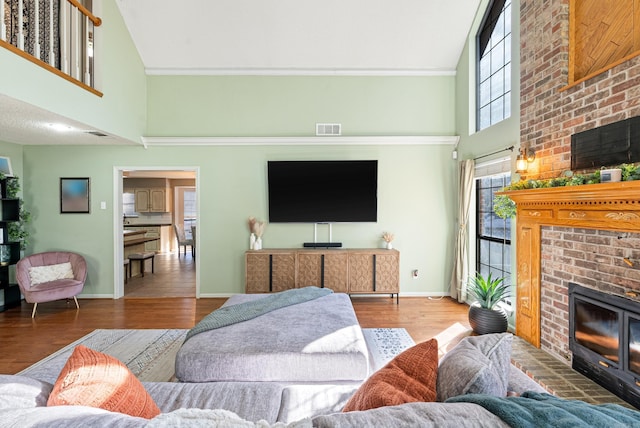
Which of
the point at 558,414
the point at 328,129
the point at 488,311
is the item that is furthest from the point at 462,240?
the point at 558,414

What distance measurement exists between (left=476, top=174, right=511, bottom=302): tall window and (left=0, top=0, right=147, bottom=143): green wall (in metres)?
4.99

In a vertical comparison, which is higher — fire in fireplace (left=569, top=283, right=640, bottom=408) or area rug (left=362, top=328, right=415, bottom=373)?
fire in fireplace (left=569, top=283, right=640, bottom=408)

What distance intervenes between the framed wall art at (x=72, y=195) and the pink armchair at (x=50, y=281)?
0.67 meters

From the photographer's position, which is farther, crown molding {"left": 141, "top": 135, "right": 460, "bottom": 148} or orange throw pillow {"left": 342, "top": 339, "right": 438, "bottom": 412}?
crown molding {"left": 141, "top": 135, "right": 460, "bottom": 148}

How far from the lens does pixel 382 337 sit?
3361mm

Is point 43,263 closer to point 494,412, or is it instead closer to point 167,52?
point 167,52

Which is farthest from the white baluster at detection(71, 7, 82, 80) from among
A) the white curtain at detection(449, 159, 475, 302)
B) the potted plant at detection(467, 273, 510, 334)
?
the potted plant at detection(467, 273, 510, 334)

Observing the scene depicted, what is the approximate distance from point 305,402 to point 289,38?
4552mm

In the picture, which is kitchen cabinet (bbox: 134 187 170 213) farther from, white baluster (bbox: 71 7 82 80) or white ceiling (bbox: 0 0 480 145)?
white baluster (bbox: 71 7 82 80)

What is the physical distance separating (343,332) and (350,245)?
102 inches

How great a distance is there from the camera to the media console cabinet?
4.51 m

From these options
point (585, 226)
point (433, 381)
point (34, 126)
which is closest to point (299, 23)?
point (34, 126)

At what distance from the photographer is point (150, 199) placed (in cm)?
966

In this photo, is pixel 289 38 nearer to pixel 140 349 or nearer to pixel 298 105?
pixel 298 105
